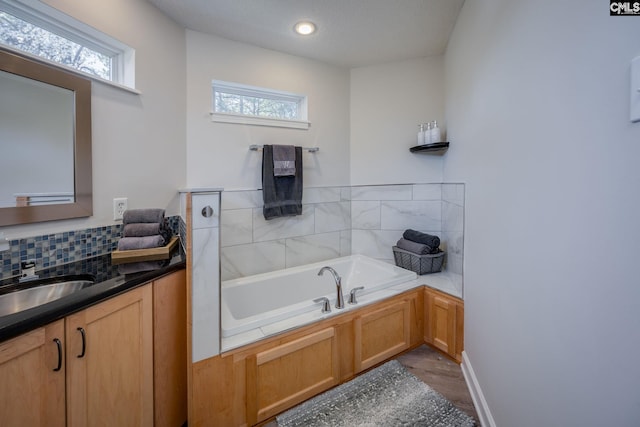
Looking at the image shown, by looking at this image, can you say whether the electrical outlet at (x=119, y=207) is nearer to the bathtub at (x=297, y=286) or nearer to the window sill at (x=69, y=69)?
the window sill at (x=69, y=69)

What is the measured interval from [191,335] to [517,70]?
1.96 meters

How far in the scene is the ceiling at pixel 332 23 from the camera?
184 cm

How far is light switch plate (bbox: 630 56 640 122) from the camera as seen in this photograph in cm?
57

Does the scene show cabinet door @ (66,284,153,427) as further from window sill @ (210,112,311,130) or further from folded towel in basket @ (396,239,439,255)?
folded towel in basket @ (396,239,439,255)

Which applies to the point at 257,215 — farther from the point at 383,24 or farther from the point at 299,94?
the point at 383,24

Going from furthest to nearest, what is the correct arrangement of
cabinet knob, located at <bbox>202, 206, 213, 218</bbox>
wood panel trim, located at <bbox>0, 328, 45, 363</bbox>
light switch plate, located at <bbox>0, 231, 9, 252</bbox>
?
cabinet knob, located at <bbox>202, 206, 213, 218</bbox>
light switch plate, located at <bbox>0, 231, 9, 252</bbox>
wood panel trim, located at <bbox>0, 328, 45, 363</bbox>

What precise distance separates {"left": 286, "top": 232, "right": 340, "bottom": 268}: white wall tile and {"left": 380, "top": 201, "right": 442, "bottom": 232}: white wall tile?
22.4 inches

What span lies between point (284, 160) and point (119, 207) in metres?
1.26

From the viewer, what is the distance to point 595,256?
0.71 metres

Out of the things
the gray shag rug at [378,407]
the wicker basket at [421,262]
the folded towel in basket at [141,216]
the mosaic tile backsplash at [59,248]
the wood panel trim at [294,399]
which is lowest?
the gray shag rug at [378,407]

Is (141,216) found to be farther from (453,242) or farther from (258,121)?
(453,242)

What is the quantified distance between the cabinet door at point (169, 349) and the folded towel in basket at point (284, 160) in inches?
48.0

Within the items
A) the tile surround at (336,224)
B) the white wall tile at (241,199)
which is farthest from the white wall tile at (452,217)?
the white wall tile at (241,199)

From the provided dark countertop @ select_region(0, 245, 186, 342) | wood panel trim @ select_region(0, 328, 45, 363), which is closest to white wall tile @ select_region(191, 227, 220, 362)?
dark countertop @ select_region(0, 245, 186, 342)
